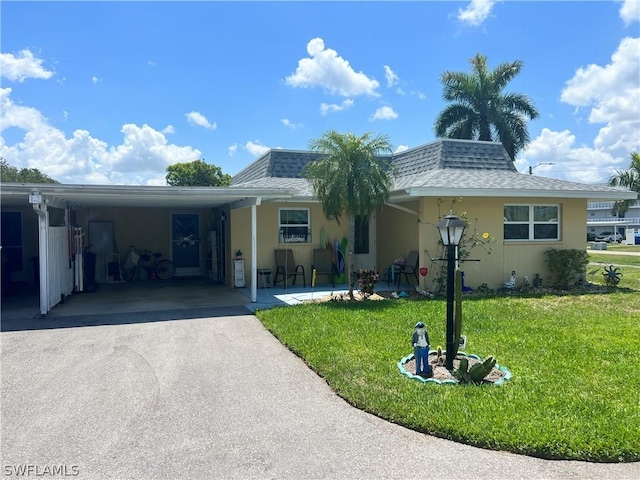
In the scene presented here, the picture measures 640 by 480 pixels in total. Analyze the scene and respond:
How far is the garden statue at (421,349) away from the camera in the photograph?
4.86m

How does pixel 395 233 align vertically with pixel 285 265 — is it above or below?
above

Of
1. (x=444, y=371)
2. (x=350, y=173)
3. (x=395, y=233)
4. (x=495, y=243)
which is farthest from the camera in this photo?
(x=395, y=233)

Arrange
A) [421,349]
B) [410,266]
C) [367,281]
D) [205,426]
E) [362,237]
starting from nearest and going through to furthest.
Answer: [205,426]
[421,349]
[367,281]
[410,266]
[362,237]

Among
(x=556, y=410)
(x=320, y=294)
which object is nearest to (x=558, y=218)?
(x=320, y=294)

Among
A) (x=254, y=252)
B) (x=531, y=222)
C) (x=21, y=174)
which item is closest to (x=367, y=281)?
(x=254, y=252)

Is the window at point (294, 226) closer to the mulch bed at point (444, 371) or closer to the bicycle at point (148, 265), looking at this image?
the bicycle at point (148, 265)

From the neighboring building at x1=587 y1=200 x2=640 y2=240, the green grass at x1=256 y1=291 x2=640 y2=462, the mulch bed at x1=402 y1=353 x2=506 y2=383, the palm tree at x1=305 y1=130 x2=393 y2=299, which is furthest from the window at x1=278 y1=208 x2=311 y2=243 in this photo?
the neighboring building at x1=587 y1=200 x2=640 y2=240

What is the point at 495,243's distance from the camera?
1117 centimetres

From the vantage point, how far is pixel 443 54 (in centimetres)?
1190

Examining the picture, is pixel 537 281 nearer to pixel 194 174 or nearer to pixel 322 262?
pixel 322 262

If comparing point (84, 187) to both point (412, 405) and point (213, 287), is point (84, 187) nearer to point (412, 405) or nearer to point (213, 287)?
point (213, 287)

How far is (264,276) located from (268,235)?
1080 millimetres

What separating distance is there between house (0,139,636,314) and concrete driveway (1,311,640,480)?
3802 mm

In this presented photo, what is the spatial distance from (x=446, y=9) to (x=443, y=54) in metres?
1.89
